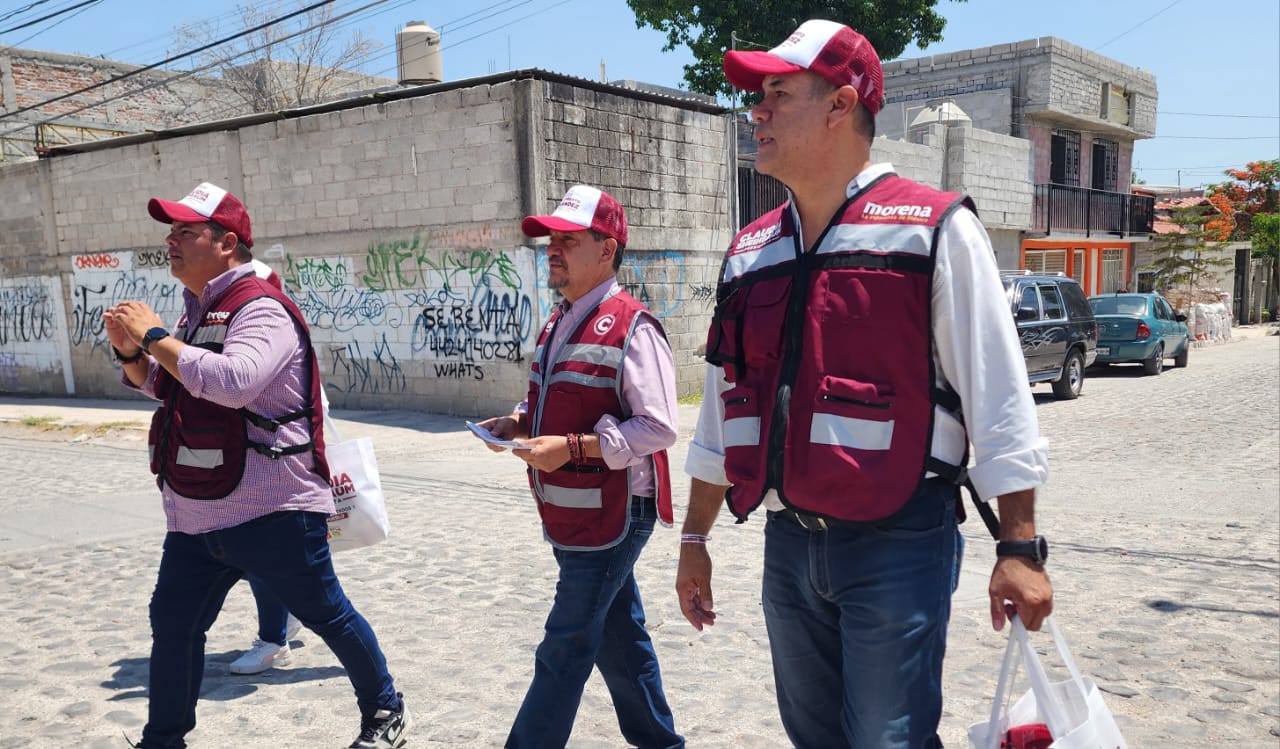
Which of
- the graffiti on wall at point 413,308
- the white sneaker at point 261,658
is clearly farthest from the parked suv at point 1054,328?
the white sneaker at point 261,658

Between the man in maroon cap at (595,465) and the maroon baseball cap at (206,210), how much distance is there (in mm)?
1002

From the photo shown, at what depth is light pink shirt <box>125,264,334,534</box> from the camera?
3.01 meters

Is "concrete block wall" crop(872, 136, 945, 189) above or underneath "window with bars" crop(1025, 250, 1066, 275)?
above

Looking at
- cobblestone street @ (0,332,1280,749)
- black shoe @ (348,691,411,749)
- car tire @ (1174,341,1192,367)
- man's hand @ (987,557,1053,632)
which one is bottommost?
car tire @ (1174,341,1192,367)

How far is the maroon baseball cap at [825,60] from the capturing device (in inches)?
85.0

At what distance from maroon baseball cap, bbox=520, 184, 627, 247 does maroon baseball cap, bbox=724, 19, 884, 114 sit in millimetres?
1011

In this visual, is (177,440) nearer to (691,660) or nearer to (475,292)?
(691,660)

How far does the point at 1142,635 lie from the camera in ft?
15.3

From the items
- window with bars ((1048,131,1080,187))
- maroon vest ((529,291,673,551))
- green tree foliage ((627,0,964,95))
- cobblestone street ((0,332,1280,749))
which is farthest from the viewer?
window with bars ((1048,131,1080,187))

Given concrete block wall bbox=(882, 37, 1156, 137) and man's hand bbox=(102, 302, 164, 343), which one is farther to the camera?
concrete block wall bbox=(882, 37, 1156, 137)

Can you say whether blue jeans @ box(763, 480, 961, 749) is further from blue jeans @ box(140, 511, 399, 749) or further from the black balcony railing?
the black balcony railing

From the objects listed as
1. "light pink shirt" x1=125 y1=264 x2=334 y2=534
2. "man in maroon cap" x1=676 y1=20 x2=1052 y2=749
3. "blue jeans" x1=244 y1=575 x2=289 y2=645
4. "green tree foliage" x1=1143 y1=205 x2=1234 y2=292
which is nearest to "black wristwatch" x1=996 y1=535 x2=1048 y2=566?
"man in maroon cap" x1=676 y1=20 x2=1052 y2=749

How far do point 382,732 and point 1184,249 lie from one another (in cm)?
3059

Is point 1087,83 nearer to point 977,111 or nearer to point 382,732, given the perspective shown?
point 977,111
